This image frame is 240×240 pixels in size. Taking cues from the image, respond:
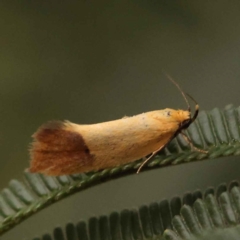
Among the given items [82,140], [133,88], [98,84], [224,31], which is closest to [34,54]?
[98,84]

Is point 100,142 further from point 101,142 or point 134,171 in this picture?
point 134,171

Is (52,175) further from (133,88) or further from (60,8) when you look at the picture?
(60,8)

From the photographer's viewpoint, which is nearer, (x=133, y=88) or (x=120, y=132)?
(x=120, y=132)

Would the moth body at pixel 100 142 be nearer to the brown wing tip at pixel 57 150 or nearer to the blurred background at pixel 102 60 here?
the brown wing tip at pixel 57 150

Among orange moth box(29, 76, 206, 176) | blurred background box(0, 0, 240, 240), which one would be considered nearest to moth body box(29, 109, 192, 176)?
orange moth box(29, 76, 206, 176)

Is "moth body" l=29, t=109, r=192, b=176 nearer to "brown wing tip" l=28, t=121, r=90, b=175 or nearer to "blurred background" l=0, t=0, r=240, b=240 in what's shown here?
"brown wing tip" l=28, t=121, r=90, b=175

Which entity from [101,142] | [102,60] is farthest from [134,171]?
[102,60]
